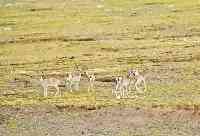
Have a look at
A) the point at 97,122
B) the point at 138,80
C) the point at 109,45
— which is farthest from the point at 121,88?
the point at 109,45

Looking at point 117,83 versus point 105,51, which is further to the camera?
point 105,51

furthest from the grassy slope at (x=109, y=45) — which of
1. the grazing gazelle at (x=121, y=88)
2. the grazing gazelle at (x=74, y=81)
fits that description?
the grazing gazelle at (x=74, y=81)

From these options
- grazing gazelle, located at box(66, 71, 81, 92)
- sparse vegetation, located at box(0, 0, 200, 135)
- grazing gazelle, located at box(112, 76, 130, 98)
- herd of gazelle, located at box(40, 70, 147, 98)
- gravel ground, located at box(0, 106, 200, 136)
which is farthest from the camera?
grazing gazelle, located at box(66, 71, 81, 92)

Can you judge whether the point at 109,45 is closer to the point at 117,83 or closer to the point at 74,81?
the point at 74,81

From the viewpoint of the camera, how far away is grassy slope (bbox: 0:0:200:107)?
31.3 m

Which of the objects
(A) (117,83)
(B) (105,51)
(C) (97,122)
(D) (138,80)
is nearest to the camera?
(C) (97,122)

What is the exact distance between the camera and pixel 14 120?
27.6 m

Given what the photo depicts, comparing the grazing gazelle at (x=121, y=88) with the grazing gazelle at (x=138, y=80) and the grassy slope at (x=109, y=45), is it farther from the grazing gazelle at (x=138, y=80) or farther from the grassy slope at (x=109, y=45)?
the grazing gazelle at (x=138, y=80)

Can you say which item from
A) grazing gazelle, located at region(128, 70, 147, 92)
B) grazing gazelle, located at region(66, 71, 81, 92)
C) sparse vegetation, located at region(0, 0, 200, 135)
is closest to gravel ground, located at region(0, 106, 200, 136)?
sparse vegetation, located at region(0, 0, 200, 135)

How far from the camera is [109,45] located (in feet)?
158

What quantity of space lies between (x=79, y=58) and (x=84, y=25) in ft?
62.6

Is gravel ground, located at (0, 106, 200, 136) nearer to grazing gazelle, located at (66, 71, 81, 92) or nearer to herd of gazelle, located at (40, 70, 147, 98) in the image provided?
herd of gazelle, located at (40, 70, 147, 98)

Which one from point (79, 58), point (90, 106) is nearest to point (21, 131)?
point (90, 106)

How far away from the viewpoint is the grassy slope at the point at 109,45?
3131cm
